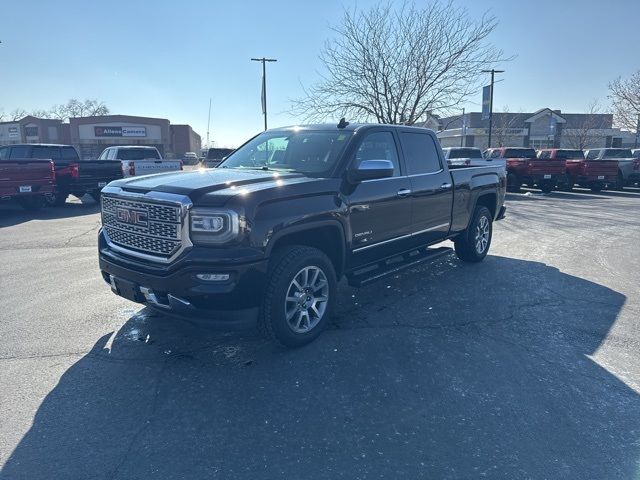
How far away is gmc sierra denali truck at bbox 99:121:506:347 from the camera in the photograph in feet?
11.5

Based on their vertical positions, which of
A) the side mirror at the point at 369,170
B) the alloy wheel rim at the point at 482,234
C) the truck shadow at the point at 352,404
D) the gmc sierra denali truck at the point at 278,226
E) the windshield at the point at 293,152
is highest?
the windshield at the point at 293,152

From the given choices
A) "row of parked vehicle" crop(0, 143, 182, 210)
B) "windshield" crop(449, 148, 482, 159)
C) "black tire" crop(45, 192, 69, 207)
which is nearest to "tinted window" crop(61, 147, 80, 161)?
"row of parked vehicle" crop(0, 143, 182, 210)

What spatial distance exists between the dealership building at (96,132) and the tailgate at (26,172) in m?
50.6

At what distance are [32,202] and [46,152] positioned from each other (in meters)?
2.86

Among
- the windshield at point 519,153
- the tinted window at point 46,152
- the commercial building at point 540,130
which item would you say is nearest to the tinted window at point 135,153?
the tinted window at point 46,152

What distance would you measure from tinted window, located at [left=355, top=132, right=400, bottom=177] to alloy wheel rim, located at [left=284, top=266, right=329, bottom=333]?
127cm

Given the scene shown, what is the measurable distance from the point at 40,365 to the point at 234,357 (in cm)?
156

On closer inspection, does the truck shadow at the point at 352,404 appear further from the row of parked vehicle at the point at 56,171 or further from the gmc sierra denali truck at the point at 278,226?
the row of parked vehicle at the point at 56,171

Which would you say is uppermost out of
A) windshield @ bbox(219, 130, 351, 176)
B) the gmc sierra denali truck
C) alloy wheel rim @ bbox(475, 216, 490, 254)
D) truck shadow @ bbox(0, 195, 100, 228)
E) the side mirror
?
windshield @ bbox(219, 130, 351, 176)

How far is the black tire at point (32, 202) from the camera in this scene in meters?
13.2

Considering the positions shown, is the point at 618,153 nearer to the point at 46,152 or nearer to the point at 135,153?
the point at 135,153

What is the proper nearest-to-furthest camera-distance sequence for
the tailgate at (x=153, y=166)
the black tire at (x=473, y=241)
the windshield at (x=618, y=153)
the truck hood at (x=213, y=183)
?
the truck hood at (x=213, y=183), the black tire at (x=473, y=241), the tailgate at (x=153, y=166), the windshield at (x=618, y=153)

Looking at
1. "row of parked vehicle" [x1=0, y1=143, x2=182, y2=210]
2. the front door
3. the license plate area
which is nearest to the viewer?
the license plate area

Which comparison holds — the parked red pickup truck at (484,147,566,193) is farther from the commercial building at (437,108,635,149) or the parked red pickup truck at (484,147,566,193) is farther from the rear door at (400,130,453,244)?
the commercial building at (437,108,635,149)
